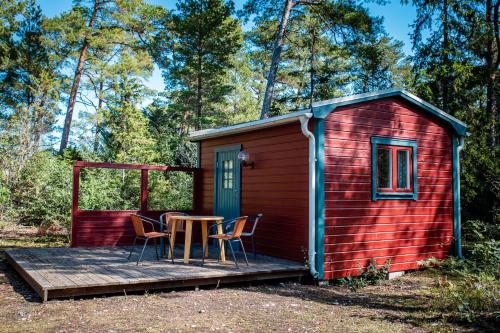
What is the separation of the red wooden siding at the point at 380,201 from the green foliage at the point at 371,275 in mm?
95

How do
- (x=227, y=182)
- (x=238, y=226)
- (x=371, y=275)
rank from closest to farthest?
(x=238, y=226) < (x=371, y=275) < (x=227, y=182)

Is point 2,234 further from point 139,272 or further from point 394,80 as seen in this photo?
point 394,80

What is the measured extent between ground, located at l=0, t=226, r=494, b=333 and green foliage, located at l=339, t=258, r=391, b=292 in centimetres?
34

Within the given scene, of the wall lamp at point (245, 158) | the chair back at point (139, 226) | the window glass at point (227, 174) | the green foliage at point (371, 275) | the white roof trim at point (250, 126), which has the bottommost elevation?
the green foliage at point (371, 275)

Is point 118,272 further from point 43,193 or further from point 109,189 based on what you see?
point 43,193

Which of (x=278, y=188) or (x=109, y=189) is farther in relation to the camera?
(x=109, y=189)

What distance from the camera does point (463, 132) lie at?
8.08 meters

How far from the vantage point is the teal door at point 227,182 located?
27.2ft

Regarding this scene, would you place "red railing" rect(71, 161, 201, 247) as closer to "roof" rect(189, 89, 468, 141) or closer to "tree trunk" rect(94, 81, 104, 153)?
"roof" rect(189, 89, 468, 141)

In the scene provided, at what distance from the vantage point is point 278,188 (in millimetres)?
7180

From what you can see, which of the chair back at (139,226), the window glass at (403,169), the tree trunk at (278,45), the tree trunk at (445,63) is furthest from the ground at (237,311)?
the tree trunk at (278,45)

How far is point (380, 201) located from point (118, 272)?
4.05m

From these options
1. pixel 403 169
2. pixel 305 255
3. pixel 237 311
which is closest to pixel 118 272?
pixel 237 311

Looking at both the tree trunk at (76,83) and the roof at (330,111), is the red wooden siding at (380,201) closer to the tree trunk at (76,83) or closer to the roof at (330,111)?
the roof at (330,111)
